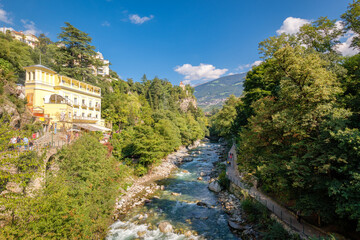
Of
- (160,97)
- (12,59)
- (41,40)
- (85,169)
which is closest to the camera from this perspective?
(85,169)

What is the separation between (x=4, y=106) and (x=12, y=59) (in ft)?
46.9

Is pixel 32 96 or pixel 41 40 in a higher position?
pixel 41 40

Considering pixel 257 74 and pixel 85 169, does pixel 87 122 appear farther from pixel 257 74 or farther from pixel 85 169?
pixel 257 74

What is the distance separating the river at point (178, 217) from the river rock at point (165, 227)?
0.93ft

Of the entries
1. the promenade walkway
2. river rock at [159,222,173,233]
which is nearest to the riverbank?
river rock at [159,222,173,233]

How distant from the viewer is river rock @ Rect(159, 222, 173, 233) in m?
13.5

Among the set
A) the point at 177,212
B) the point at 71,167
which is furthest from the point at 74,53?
the point at 177,212

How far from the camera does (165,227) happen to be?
13.7m

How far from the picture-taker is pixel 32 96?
22062 millimetres

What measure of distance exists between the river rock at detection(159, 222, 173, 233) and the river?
285mm

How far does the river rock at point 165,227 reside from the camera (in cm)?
1348

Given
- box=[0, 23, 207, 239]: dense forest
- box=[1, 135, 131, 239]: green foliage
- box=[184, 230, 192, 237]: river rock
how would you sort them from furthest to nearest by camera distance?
box=[184, 230, 192, 237]: river rock → box=[1, 135, 131, 239]: green foliage → box=[0, 23, 207, 239]: dense forest

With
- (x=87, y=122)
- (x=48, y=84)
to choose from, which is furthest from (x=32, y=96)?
(x=87, y=122)

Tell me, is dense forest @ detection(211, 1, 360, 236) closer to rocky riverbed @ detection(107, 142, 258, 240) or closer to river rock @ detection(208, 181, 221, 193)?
rocky riverbed @ detection(107, 142, 258, 240)
